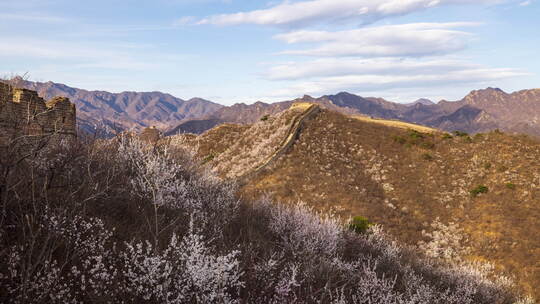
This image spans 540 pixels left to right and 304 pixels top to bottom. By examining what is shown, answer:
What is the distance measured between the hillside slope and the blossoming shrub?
17537mm

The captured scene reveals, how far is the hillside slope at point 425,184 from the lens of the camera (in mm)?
29734

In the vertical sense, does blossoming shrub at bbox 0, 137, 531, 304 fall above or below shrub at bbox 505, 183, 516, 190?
above

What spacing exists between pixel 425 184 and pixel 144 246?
36.9 metres

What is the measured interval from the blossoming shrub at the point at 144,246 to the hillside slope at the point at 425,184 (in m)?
17.5

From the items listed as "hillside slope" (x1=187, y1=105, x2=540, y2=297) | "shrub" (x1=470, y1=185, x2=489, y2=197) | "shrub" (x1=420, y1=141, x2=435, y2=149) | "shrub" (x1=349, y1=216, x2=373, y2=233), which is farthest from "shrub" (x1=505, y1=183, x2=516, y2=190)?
"shrub" (x1=349, y1=216, x2=373, y2=233)

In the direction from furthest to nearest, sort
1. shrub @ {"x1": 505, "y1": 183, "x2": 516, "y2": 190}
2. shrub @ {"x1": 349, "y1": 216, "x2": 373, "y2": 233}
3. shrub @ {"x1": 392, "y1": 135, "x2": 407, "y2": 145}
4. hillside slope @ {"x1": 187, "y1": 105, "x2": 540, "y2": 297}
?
shrub @ {"x1": 392, "y1": 135, "x2": 407, "y2": 145}, shrub @ {"x1": 505, "y1": 183, "x2": 516, "y2": 190}, hillside slope @ {"x1": 187, "y1": 105, "x2": 540, "y2": 297}, shrub @ {"x1": 349, "y1": 216, "x2": 373, "y2": 233}

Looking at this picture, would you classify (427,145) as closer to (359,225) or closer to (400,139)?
(400,139)

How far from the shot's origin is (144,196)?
927 cm

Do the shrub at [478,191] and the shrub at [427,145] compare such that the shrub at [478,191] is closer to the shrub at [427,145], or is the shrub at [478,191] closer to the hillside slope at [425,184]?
the hillside slope at [425,184]

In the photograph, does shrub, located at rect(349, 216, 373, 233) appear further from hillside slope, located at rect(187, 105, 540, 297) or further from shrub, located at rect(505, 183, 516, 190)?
shrub, located at rect(505, 183, 516, 190)

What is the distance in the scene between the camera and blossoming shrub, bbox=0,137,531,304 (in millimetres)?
5117

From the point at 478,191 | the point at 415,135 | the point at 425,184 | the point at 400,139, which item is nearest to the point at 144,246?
the point at 425,184

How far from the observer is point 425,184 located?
3850 cm

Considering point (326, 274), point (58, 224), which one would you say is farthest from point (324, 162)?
point (58, 224)
